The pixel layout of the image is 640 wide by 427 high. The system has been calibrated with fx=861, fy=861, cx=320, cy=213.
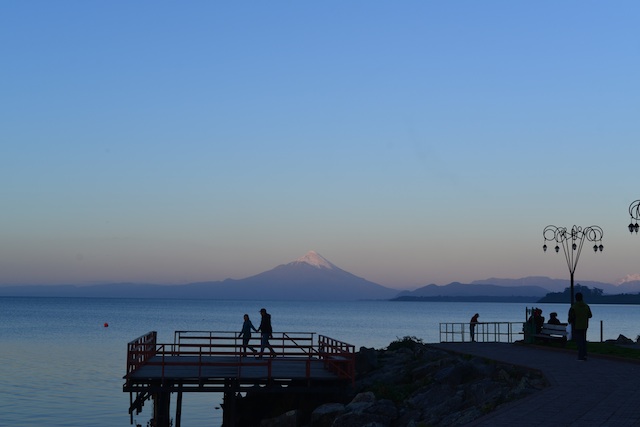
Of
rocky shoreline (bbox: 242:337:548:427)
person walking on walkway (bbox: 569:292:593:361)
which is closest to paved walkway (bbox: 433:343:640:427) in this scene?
person walking on walkway (bbox: 569:292:593:361)

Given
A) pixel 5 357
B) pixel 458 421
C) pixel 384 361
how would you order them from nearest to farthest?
1. pixel 458 421
2. pixel 384 361
3. pixel 5 357

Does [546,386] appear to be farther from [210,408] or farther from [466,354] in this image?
[210,408]

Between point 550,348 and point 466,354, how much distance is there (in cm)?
394

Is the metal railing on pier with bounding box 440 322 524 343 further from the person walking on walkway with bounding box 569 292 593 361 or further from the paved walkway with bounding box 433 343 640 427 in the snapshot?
the paved walkway with bounding box 433 343 640 427

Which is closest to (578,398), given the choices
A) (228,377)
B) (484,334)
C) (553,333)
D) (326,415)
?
(326,415)

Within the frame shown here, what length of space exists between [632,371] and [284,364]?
14006 millimetres

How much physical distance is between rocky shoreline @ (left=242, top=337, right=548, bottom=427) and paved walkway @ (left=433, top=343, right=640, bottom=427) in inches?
36.5

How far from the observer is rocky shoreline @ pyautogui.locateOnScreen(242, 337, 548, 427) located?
73.9ft

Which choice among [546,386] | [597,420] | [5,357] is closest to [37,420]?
[546,386]

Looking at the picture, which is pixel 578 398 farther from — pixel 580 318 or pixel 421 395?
pixel 580 318

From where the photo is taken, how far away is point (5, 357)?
69562 mm

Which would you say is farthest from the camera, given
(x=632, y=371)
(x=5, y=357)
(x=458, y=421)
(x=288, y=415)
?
(x=5, y=357)

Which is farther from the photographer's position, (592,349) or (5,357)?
(5,357)

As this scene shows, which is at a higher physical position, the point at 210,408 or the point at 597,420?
the point at 597,420
